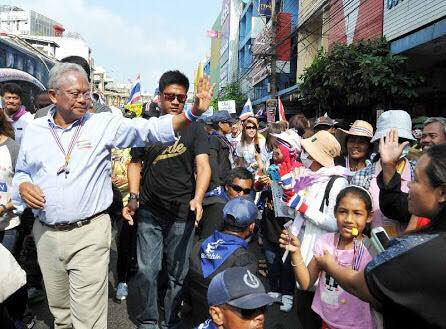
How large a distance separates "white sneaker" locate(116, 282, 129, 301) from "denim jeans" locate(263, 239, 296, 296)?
1.53 meters

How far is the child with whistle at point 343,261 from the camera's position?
2.42 meters

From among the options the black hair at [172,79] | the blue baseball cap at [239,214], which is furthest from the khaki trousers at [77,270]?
the black hair at [172,79]

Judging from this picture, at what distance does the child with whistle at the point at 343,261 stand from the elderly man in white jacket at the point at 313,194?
0.26 metres

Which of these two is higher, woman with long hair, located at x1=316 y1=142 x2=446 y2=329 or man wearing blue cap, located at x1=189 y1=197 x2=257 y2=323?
woman with long hair, located at x1=316 y1=142 x2=446 y2=329

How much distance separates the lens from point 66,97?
2678 mm

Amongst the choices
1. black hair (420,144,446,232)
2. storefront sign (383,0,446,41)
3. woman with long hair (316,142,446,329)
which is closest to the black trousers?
woman with long hair (316,142,446,329)

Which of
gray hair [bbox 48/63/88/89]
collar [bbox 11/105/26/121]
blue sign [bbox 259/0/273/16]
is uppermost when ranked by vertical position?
blue sign [bbox 259/0/273/16]

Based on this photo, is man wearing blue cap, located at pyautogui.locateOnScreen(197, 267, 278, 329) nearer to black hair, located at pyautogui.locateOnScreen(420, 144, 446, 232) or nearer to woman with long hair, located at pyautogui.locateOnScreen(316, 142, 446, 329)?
woman with long hair, located at pyautogui.locateOnScreen(316, 142, 446, 329)

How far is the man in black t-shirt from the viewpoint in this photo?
3.48 m

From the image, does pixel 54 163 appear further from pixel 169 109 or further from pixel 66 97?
pixel 169 109

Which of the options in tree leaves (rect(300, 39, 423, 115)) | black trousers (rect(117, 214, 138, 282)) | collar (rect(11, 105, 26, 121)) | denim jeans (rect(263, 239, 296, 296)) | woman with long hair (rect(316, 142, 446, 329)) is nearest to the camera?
woman with long hair (rect(316, 142, 446, 329))

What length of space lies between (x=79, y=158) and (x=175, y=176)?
0.99m

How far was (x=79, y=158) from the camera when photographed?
2678 millimetres

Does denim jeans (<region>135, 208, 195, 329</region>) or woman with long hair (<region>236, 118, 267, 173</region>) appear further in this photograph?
woman with long hair (<region>236, 118, 267, 173</region>)
